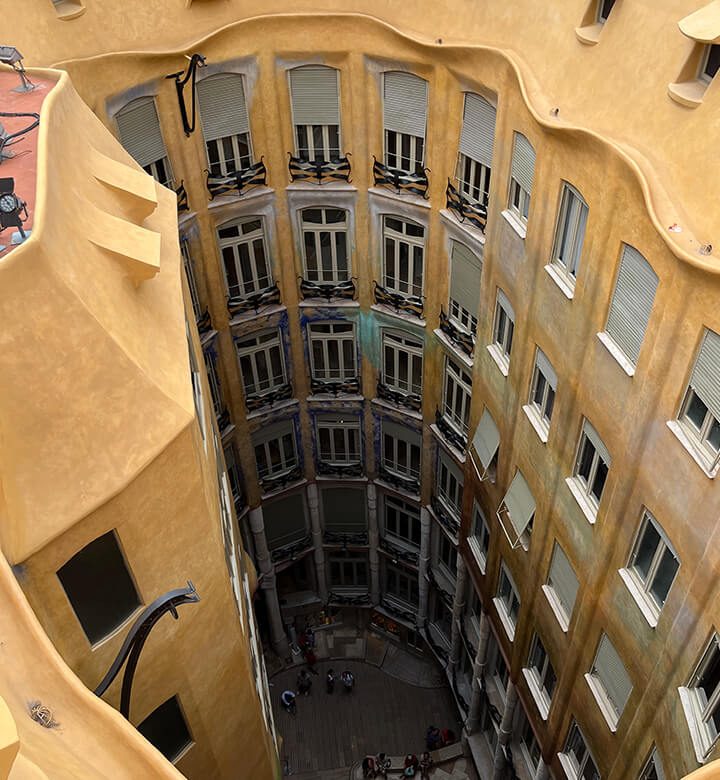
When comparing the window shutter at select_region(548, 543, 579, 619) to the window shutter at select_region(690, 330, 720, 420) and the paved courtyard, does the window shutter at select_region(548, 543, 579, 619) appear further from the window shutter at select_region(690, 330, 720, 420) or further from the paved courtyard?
the paved courtyard

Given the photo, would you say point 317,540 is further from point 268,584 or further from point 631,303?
point 631,303

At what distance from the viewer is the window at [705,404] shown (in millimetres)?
13953

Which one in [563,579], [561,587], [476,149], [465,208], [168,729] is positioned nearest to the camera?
[168,729]

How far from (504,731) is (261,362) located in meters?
17.3

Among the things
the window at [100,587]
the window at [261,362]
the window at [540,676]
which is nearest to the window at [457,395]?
the window at [261,362]

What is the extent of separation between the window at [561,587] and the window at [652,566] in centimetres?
327

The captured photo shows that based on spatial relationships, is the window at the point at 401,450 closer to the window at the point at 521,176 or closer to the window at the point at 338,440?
the window at the point at 338,440

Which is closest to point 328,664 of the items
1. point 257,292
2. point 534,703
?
point 534,703

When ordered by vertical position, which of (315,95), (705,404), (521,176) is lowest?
(705,404)

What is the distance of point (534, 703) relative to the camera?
2561cm

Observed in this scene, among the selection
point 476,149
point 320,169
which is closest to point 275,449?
point 320,169

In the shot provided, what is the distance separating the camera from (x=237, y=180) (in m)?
26.9

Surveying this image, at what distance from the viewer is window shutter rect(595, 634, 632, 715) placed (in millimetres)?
19500

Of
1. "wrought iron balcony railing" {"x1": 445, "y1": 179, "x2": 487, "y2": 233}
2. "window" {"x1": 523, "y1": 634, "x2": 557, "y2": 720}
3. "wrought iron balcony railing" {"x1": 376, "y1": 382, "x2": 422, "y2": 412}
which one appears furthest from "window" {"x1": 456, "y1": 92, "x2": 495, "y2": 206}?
"window" {"x1": 523, "y1": 634, "x2": 557, "y2": 720}
